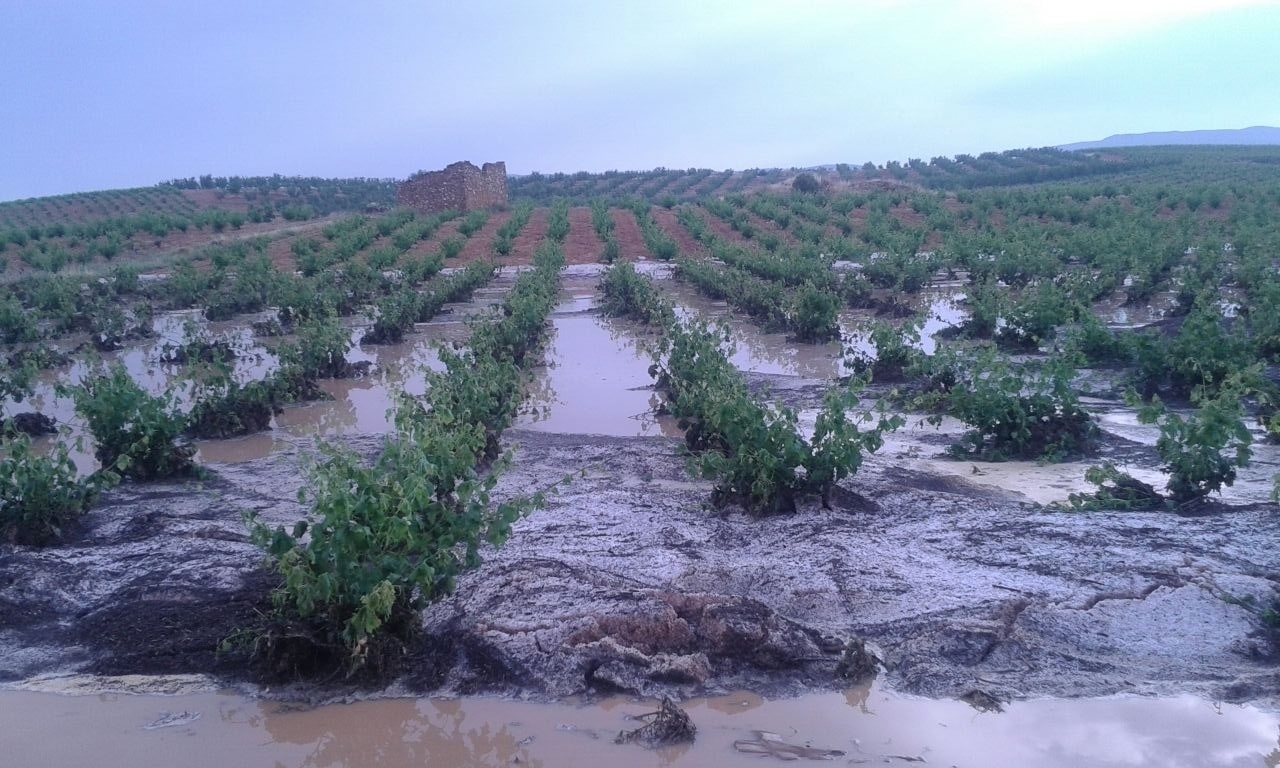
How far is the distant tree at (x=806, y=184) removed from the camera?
53331 millimetres

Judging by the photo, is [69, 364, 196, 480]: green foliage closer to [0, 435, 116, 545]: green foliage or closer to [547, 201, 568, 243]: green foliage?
[0, 435, 116, 545]: green foliage

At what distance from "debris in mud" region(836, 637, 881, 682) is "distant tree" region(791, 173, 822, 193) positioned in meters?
50.4

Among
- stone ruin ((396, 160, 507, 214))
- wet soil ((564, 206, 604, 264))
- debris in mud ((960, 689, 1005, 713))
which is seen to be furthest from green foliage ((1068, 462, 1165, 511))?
stone ruin ((396, 160, 507, 214))

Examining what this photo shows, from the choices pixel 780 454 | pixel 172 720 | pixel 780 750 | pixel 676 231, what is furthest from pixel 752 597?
pixel 676 231

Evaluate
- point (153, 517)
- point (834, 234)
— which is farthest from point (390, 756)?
point (834, 234)

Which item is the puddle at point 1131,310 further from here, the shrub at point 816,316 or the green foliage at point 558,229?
the green foliage at point 558,229

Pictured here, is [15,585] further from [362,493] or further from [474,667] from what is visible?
[474,667]

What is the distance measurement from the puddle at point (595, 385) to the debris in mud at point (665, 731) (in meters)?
5.40

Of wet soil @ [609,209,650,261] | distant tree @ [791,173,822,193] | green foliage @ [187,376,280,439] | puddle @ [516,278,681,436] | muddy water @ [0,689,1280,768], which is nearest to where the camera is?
muddy water @ [0,689,1280,768]

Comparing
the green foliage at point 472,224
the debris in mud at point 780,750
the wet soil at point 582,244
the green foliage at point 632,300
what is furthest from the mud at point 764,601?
the green foliage at point 472,224

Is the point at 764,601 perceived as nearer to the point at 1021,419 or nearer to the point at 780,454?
the point at 780,454

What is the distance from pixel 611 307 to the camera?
62.2ft

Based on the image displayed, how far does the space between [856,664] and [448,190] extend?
46.0 metres

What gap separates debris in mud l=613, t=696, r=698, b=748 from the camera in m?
3.93
